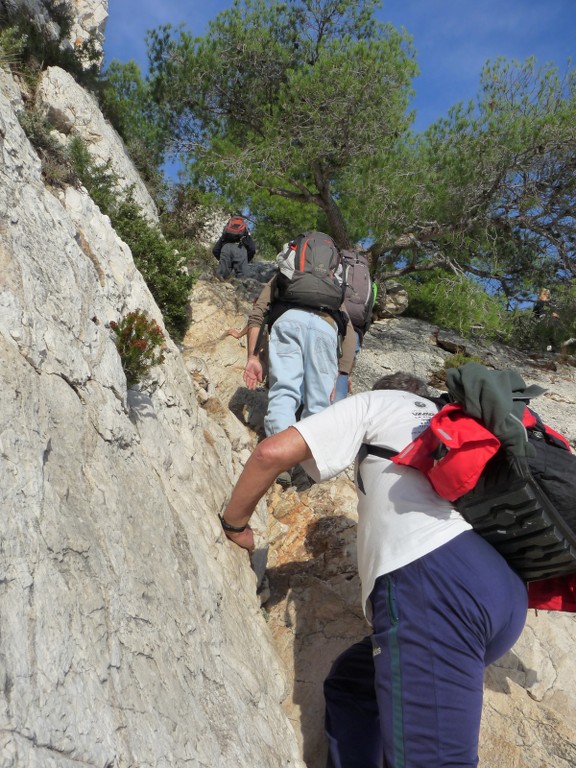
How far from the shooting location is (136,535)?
8.80 feet

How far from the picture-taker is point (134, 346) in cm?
379

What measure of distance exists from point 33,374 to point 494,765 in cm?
314

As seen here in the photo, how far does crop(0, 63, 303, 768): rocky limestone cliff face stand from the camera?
1824 mm

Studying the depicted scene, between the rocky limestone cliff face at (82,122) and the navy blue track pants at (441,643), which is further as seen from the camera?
the rocky limestone cliff face at (82,122)

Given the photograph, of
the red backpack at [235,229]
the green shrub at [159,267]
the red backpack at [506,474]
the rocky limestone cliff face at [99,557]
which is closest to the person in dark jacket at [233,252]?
the red backpack at [235,229]

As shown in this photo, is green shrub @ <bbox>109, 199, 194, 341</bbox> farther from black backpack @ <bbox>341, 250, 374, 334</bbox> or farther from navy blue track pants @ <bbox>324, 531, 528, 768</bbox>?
navy blue track pants @ <bbox>324, 531, 528, 768</bbox>

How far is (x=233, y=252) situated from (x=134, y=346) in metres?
6.49

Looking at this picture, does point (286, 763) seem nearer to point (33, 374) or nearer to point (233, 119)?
point (33, 374)

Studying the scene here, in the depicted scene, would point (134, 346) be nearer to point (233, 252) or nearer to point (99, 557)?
point (99, 557)

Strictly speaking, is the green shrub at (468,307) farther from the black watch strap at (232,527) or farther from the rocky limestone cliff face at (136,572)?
the black watch strap at (232,527)

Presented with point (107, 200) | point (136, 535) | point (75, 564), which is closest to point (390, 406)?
point (136, 535)

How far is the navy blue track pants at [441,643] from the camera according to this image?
7.46 ft

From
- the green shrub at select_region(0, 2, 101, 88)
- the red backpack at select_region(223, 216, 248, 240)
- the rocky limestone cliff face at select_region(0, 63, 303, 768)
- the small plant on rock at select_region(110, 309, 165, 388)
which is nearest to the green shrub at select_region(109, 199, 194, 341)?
the green shrub at select_region(0, 2, 101, 88)

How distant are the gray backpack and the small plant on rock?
152cm
